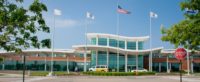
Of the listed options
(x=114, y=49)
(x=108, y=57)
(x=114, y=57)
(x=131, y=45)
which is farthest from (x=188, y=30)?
(x=131, y=45)

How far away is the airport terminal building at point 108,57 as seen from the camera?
90.9 metres

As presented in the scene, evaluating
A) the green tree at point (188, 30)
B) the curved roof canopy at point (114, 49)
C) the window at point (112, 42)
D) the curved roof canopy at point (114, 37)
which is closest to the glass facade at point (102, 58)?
the curved roof canopy at point (114, 49)

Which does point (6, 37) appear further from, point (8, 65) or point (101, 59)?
point (8, 65)

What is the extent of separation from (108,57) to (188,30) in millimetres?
74039

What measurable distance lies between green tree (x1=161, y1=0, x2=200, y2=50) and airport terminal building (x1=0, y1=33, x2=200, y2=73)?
66.3 meters

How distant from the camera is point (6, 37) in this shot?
1403 cm

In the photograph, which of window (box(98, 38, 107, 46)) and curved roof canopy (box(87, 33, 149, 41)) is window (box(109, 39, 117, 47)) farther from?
window (box(98, 38, 107, 46))

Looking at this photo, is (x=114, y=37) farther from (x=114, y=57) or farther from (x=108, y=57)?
(x=108, y=57)

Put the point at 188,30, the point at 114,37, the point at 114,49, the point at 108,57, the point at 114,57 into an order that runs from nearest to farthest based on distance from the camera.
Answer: the point at 188,30
the point at 114,49
the point at 108,57
the point at 114,57
the point at 114,37

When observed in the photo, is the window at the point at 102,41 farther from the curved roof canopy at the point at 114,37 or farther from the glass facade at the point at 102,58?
the glass facade at the point at 102,58

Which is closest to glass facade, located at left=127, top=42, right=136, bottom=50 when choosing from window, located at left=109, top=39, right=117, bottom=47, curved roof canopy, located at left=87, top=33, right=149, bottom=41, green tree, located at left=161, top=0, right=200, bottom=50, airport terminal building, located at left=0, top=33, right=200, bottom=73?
airport terminal building, located at left=0, top=33, right=200, bottom=73

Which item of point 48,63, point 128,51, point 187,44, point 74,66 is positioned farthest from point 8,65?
point 187,44

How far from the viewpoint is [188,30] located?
18234mm

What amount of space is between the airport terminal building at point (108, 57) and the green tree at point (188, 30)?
2612 inches
